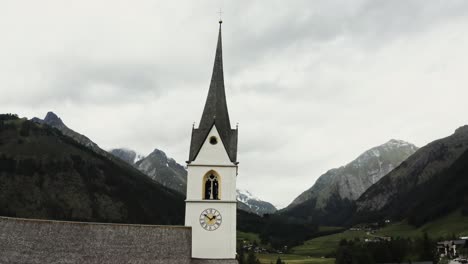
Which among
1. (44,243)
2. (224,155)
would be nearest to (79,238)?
(44,243)

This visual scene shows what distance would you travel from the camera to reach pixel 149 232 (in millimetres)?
37875

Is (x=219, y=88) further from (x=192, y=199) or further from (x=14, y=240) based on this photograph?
(x=14, y=240)

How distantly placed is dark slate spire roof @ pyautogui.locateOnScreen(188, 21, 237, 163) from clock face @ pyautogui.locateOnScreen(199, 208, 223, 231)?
15.8 ft

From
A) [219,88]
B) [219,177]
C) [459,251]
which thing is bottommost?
[459,251]

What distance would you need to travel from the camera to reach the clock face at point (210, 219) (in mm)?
40156

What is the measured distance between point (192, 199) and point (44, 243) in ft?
40.4

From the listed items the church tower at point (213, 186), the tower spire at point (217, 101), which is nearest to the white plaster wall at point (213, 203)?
the church tower at point (213, 186)

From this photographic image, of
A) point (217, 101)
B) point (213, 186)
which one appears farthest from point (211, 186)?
→ point (217, 101)

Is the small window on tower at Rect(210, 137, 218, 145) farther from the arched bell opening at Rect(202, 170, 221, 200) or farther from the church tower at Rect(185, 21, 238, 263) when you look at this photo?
the arched bell opening at Rect(202, 170, 221, 200)

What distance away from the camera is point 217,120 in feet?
143

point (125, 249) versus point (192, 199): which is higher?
point (192, 199)

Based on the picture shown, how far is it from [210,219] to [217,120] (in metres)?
9.19

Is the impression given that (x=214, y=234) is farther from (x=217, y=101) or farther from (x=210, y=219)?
(x=217, y=101)

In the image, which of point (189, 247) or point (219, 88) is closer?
point (189, 247)
